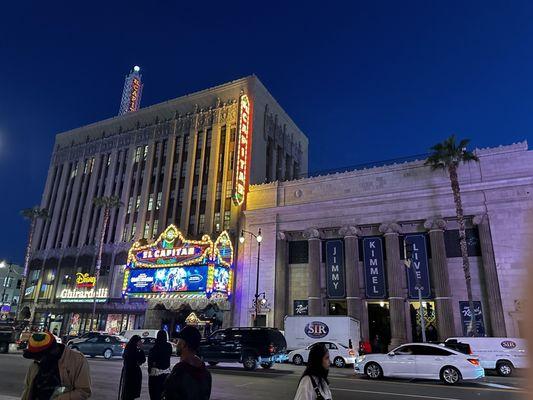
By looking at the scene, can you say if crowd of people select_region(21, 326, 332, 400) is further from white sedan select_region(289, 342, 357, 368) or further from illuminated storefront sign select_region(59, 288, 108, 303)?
illuminated storefront sign select_region(59, 288, 108, 303)

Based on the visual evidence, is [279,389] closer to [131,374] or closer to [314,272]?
[131,374]

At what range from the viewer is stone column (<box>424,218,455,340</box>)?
2900 centimetres

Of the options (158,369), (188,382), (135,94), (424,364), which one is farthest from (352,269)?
(135,94)

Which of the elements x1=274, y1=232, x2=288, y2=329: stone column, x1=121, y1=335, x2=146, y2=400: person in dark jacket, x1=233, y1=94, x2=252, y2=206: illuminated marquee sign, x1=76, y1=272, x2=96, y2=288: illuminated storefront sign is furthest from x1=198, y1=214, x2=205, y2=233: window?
x1=121, y1=335, x2=146, y2=400: person in dark jacket

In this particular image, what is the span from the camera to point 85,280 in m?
45.2

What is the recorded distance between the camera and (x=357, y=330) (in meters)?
27.4

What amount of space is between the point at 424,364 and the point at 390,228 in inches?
680

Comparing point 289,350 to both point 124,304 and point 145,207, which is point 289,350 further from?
point 145,207

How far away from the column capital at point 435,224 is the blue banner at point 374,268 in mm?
4112

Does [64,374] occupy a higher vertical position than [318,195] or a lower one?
lower

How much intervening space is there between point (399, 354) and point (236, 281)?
22243 millimetres

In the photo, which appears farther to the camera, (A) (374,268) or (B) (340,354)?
(A) (374,268)

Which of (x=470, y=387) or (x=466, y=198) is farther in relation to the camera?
(x=466, y=198)

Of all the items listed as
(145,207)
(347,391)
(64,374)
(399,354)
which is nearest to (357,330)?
(399,354)
